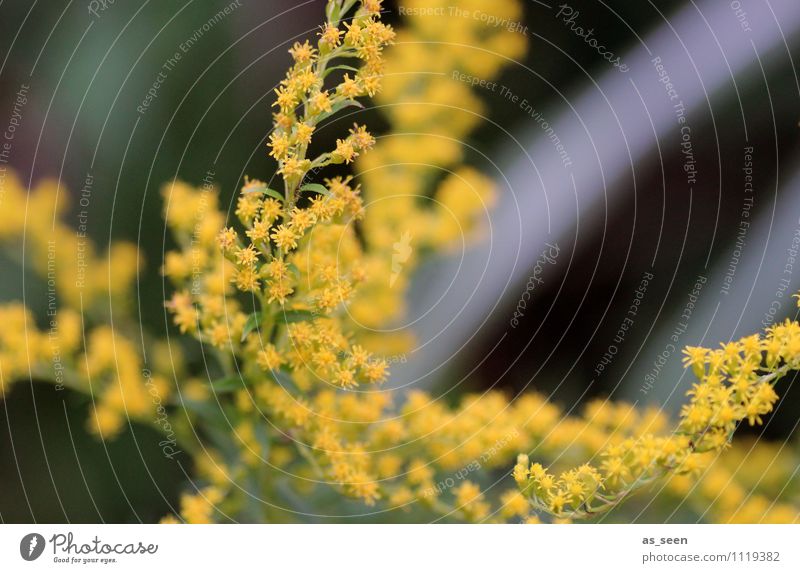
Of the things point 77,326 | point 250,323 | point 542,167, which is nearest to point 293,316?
point 250,323

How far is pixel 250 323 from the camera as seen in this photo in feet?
2.45

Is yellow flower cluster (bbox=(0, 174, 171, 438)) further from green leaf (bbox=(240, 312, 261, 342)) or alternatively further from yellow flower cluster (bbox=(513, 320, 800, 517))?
yellow flower cluster (bbox=(513, 320, 800, 517))

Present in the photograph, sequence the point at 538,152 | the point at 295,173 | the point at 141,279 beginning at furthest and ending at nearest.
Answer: the point at 538,152, the point at 141,279, the point at 295,173

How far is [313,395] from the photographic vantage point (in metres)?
0.84

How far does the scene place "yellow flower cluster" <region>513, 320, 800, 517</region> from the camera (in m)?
0.83

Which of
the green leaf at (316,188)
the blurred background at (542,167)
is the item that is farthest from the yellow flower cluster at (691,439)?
the green leaf at (316,188)

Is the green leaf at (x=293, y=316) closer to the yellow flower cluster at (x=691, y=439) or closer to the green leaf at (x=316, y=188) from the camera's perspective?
the green leaf at (x=316, y=188)

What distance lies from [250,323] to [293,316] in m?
0.05

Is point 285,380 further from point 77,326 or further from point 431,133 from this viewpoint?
point 431,133

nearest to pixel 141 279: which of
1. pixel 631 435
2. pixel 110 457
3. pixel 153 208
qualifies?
pixel 153 208

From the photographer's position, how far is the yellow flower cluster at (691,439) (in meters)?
0.83

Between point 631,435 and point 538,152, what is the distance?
415mm

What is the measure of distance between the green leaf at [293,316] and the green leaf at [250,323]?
21 mm
